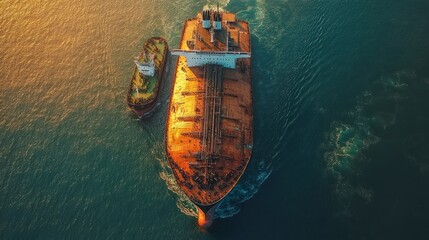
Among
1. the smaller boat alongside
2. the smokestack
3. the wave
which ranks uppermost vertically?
the smokestack

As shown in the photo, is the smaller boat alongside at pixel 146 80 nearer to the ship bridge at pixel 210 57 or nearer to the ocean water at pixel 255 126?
the ocean water at pixel 255 126

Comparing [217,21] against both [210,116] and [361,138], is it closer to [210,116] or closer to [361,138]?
[210,116]

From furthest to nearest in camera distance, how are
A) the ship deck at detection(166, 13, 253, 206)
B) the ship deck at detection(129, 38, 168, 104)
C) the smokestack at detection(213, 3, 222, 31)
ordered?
1. the ship deck at detection(129, 38, 168, 104)
2. the smokestack at detection(213, 3, 222, 31)
3. the ship deck at detection(166, 13, 253, 206)

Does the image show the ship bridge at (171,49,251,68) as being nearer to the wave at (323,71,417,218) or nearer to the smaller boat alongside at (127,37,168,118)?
the smaller boat alongside at (127,37,168,118)

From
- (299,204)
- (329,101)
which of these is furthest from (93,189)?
(329,101)

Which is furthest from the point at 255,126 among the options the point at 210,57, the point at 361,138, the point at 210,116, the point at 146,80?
the point at 146,80

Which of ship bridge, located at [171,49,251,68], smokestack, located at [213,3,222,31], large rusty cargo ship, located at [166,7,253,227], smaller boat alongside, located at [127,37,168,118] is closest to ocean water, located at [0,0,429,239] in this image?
smaller boat alongside, located at [127,37,168,118]

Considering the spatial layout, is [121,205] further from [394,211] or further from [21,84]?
[394,211]
